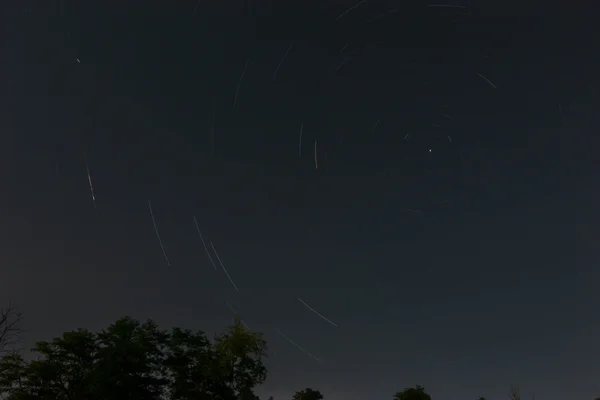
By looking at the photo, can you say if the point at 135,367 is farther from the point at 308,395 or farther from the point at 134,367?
the point at 308,395

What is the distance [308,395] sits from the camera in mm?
107125

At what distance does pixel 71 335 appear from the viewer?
51.6 meters

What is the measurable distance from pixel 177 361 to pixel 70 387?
1113 centimetres

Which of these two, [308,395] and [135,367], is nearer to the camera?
[135,367]

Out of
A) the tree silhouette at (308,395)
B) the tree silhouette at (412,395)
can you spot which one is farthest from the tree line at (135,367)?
the tree silhouette at (308,395)

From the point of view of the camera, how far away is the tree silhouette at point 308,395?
106688 mm

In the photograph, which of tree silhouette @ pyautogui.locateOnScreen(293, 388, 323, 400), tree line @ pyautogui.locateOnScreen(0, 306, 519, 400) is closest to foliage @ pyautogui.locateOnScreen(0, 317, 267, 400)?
tree line @ pyautogui.locateOnScreen(0, 306, 519, 400)

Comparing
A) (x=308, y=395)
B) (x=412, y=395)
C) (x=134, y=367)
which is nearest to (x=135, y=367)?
(x=134, y=367)

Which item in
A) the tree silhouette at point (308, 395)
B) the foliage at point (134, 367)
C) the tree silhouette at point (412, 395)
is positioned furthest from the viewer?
the tree silhouette at point (308, 395)

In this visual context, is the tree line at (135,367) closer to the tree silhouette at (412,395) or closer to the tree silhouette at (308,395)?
the tree silhouette at (412,395)

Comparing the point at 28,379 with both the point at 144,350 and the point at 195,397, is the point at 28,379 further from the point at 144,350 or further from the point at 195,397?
the point at 195,397

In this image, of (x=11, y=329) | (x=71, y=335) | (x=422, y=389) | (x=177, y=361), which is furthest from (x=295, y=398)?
(x=11, y=329)

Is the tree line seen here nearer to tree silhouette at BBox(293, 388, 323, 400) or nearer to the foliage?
the foliage

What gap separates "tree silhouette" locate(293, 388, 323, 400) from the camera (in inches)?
4200
